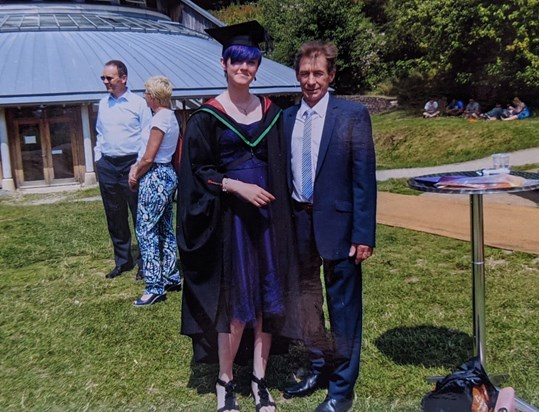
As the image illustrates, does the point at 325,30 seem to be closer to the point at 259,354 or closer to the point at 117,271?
the point at 259,354

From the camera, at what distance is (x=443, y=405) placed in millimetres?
2291

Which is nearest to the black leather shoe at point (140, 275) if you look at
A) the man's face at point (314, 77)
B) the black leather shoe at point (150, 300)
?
the black leather shoe at point (150, 300)

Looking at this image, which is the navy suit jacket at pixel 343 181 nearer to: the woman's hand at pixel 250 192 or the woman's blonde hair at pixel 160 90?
the woman's hand at pixel 250 192

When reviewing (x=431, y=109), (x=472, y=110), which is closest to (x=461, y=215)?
(x=472, y=110)

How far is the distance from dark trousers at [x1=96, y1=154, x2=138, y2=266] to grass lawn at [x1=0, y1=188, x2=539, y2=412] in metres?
0.34

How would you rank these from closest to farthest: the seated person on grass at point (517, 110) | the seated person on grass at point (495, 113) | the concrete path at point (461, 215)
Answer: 1. the concrete path at point (461, 215)
2. the seated person on grass at point (495, 113)
3. the seated person on grass at point (517, 110)

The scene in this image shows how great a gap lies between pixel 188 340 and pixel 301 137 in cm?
157

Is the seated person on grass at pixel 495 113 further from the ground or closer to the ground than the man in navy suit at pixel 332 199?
further from the ground

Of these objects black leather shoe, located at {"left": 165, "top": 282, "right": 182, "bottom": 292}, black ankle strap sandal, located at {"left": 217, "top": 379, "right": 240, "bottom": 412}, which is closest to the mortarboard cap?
black ankle strap sandal, located at {"left": 217, "top": 379, "right": 240, "bottom": 412}

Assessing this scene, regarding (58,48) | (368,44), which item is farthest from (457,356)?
(58,48)

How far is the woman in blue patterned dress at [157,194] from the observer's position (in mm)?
3719

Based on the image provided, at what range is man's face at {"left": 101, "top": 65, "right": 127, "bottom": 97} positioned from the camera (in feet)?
13.5

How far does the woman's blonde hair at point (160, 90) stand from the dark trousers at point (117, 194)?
848mm

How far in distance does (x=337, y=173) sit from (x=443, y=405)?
3.11ft
